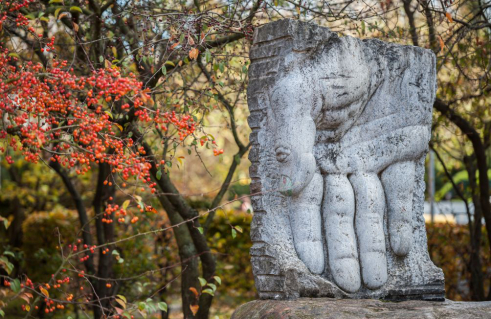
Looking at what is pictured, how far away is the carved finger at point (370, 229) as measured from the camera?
4.62 metres

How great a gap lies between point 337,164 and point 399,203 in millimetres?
557

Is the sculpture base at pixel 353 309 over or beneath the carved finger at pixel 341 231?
beneath

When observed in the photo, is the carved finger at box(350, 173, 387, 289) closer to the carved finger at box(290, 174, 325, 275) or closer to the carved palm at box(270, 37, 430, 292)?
the carved palm at box(270, 37, 430, 292)

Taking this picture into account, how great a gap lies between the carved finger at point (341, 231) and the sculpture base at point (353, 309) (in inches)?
8.4

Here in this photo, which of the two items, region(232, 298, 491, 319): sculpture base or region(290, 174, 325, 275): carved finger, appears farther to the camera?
region(290, 174, 325, 275): carved finger

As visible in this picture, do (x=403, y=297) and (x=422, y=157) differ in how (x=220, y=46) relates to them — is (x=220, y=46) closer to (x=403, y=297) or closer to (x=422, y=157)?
(x=422, y=157)

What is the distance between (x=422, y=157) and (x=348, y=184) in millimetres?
706

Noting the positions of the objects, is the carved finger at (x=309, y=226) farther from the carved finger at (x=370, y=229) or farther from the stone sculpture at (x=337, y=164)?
the carved finger at (x=370, y=229)

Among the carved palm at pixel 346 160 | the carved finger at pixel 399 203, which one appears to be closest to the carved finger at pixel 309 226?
the carved palm at pixel 346 160

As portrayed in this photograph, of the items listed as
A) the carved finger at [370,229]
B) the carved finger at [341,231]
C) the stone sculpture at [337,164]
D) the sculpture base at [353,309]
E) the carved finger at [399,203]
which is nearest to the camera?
the sculpture base at [353,309]

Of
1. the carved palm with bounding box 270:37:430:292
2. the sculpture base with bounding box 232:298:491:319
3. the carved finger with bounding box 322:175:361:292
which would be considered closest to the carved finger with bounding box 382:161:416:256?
the carved palm with bounding box 270:37:430:292

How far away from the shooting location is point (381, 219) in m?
4.75

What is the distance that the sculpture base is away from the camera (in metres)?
3.89

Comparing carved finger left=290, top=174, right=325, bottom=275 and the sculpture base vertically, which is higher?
carved finger left=290, top=174, right=325, bottom=275
